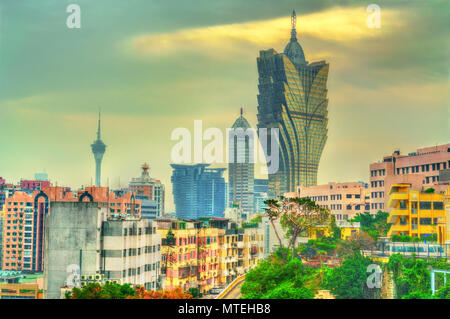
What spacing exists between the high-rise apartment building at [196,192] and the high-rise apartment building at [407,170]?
28.6 meters

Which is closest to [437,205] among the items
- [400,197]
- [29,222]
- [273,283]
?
[400,197]

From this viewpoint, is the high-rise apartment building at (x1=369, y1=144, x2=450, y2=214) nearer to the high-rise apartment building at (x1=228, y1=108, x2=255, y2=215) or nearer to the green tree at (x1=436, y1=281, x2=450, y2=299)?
the green tree at (x1=436, y1=281, x2=450, y2=299)

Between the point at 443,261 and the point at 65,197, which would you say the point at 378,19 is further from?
the point at 65,197

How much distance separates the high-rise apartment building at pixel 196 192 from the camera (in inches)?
2682

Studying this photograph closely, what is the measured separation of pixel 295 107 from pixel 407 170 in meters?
36.8

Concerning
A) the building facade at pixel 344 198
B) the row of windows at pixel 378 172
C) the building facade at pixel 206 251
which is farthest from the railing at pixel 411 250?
the building facade at pixel 344 198

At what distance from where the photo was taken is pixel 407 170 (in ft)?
130

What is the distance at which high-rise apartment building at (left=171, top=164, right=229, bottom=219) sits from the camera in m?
68.1

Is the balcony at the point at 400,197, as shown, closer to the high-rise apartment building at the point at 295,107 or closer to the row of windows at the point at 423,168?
the row of windows at the point at 423,168

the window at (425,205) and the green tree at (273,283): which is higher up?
the window at (425,205)
